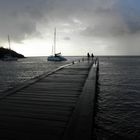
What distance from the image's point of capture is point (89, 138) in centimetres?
352

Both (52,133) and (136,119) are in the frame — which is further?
(136,119)

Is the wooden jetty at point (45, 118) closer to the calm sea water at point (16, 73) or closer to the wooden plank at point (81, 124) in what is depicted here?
the wooden plank at point (81, 124)

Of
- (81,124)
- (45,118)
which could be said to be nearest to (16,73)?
(45,118)

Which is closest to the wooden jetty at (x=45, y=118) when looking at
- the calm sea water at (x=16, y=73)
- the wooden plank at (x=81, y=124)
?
the wooden plank at (x=81, y=124)

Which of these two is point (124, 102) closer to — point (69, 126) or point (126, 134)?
point (126, 134)

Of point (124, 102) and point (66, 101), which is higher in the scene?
point (66, 101)

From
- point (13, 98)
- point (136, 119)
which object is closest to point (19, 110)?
point (13, 98)

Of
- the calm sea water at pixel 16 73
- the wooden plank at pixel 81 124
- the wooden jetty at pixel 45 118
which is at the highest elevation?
the wooden plank at pixel 81 124

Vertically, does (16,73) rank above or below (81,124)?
below

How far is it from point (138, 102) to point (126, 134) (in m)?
4.61

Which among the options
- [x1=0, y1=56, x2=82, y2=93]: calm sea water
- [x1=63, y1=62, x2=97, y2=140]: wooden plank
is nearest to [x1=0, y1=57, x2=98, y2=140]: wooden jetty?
[x1=63, y1=62, x2=97, y2=140]: wooden plank

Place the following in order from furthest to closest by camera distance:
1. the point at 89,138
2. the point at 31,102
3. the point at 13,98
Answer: the point at 13,98 < the point at 31,102 < the point at 89,138

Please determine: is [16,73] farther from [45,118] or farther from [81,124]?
[81,124]

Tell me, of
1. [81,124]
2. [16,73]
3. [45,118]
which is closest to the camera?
[81,124]
